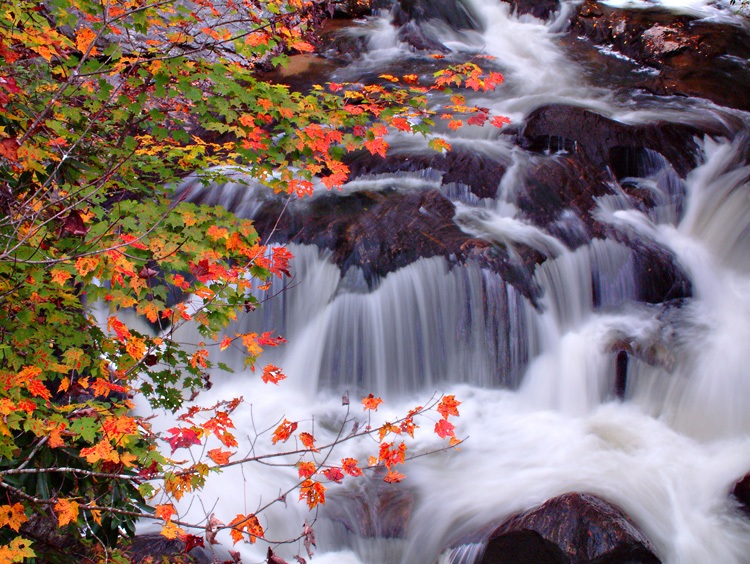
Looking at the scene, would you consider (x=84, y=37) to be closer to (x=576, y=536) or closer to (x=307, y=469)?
(x=307, y=469)

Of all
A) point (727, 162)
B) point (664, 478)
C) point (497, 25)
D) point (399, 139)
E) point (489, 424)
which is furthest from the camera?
point (497, 25)

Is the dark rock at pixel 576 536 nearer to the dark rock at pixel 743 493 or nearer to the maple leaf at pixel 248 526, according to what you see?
the dark rock at pixel 743 493

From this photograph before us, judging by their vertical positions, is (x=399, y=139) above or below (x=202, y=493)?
above

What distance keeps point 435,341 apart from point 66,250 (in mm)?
3896

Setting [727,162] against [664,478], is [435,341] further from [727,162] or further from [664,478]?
[727,162]

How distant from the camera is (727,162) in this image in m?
7.07

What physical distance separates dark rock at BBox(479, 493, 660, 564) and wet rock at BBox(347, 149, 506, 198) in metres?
4.11

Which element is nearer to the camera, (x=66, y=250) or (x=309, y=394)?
(x=66, y=250)

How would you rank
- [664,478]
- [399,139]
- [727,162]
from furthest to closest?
[399,139]
[727,162]
[664,478]

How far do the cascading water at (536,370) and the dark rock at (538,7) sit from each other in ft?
21.6

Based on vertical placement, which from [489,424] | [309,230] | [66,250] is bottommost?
[489,424]

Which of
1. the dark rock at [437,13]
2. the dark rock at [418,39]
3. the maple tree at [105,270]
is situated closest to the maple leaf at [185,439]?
the maple tree at [105,270]

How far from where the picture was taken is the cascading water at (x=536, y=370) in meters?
4.38

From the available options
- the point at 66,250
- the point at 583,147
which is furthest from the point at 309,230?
the point at 583,147
